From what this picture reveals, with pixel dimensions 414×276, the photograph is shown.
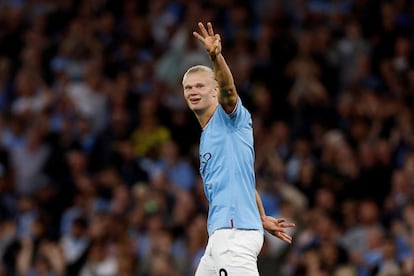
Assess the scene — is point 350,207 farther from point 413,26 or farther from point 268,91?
point 413,26

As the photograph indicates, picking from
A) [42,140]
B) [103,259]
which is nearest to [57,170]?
[42,140]

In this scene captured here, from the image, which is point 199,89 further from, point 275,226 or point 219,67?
point 275,226

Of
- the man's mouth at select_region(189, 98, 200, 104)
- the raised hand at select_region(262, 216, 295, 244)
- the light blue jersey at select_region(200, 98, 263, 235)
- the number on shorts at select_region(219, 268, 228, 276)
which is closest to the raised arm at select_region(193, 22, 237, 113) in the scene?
the light blue jersey at select_region(200, 98, 263, 235)

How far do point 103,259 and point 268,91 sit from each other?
12.3ft

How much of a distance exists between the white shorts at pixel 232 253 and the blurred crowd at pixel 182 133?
4954mm

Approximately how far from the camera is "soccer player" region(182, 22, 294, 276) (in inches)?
320

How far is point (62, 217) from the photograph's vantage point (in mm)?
16141

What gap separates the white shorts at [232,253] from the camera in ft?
26.5

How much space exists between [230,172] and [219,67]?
83cm

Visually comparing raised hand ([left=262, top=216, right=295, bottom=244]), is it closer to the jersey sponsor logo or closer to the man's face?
the jersey sponsor logo

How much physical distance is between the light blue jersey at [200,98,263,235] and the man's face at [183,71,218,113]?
121 millimetres

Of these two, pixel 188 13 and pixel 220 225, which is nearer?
pixel 220 225

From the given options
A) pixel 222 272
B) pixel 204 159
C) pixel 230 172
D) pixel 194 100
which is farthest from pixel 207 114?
pixel 222 272

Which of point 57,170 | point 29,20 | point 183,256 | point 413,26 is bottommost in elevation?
point 183,256
